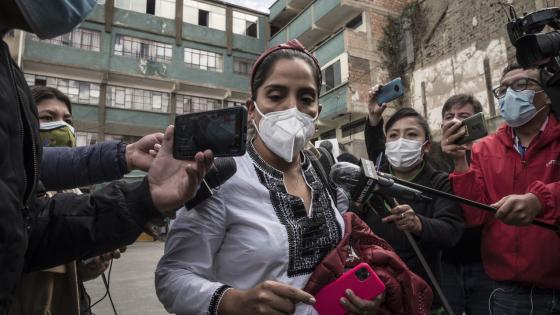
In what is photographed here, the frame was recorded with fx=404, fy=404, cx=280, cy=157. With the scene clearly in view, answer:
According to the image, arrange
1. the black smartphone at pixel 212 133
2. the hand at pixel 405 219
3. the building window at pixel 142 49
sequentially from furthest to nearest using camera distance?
the building window at pixel 142 49, the hand at pixel 405 219, the black smartphone at pixel 212 133

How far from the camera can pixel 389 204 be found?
6.53 feet

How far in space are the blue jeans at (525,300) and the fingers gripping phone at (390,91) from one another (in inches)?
50.1

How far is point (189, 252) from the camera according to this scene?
1.30 m

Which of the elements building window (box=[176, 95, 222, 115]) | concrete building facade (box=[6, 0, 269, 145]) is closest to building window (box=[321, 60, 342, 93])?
building window (box=[176, 95, 222, 115])

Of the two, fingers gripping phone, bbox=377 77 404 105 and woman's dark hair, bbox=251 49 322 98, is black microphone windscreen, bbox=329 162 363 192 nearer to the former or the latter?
woman's dark hair, bbox=251 49 322 98

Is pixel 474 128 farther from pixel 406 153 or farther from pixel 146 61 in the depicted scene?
pixel 146 61

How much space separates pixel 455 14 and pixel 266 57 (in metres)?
12.7

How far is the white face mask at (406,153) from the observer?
2.68m

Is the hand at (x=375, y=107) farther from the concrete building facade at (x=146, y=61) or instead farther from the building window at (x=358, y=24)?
the concrete building facade at (x=146, y=61)

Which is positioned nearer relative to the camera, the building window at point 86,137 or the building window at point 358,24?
the building window at point 358,24

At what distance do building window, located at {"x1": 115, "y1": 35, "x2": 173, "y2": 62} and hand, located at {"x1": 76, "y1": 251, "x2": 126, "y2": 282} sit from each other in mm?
20652

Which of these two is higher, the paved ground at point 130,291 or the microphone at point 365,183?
the microphone at point 365,183

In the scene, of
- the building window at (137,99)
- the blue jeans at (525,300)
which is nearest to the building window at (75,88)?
the building window at (137,99)

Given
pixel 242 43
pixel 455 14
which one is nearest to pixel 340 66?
pixel 455 14
